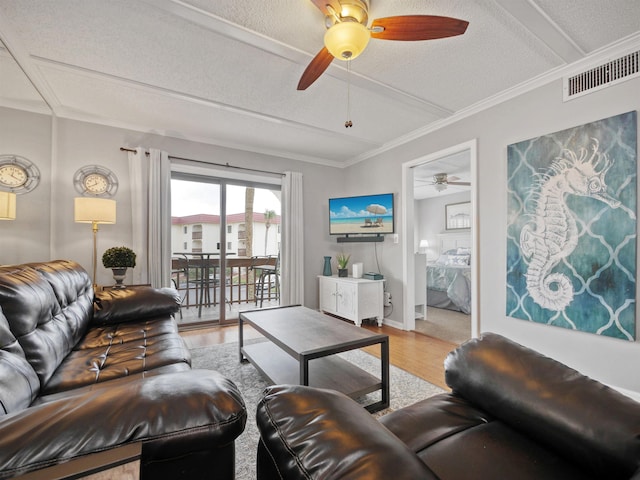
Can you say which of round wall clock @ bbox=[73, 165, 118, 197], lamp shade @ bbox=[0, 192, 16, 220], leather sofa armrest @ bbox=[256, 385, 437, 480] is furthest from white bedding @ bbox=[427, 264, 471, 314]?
lamp shade @ bbox=[0, 192, 16, 220]

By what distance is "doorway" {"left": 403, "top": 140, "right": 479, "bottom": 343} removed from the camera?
10.4 ft

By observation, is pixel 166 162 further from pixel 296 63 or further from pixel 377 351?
pixel 377 351

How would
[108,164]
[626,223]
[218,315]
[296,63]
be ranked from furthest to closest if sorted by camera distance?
[218,315] < [108,164] < [296,63] < [626,223]

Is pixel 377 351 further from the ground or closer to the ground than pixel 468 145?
closer to the ground

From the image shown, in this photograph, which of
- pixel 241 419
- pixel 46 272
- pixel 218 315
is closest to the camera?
pixel 241 419

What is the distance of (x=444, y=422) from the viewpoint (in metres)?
1.00

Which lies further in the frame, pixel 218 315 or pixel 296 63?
pixel 218 315

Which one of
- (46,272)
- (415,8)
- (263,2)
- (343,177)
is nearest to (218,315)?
(46,272)

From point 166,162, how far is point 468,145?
3462 millimetres

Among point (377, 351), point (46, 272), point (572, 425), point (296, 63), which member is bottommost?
point (377, 351)

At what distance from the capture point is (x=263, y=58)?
2.23 metres

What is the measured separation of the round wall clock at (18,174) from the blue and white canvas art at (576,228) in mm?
4556

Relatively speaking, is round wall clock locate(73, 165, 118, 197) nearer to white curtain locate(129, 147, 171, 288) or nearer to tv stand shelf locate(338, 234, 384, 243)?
white curtain locate(129, 147, 171, 288)

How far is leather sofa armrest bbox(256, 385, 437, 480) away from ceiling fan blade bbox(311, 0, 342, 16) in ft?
5.84
